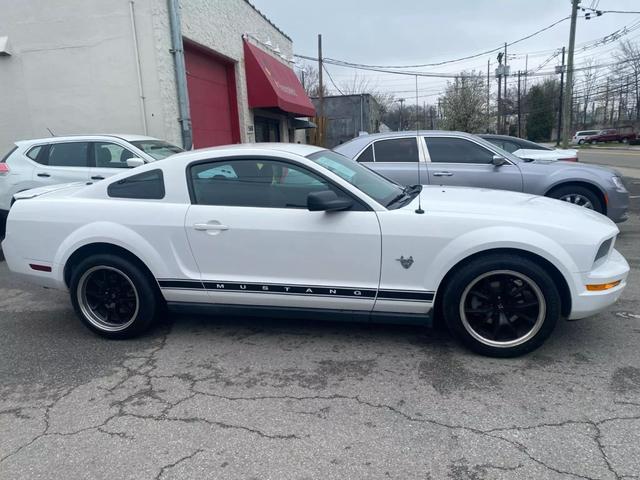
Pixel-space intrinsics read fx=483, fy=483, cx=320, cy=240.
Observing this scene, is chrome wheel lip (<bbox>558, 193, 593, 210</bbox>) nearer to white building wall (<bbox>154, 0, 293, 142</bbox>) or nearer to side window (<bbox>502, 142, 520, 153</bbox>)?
side window (<bbox>502, 142, 520, 153</bbox>)

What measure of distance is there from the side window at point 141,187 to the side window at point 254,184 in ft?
0.94

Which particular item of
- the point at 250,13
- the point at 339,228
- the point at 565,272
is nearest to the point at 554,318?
the point at 565,272

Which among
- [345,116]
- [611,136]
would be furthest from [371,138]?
[611,136]

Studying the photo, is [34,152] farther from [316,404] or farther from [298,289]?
[316,404]

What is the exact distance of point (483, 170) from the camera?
6758mm

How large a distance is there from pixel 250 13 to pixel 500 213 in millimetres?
14718

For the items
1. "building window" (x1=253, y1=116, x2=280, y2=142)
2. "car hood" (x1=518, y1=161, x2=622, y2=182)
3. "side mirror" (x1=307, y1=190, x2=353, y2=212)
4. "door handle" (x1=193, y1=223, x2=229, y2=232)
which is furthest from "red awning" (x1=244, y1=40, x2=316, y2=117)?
"side mirror" (x1=307, y1=190, x2=353, y2=212)

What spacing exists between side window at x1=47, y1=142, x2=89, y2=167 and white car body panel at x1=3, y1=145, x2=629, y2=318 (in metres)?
3.91

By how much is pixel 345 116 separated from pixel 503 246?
3028 cm

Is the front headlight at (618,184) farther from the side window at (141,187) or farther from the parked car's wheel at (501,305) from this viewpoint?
the side window at (141,187)

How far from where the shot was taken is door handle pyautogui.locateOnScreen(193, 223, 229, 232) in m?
3.72

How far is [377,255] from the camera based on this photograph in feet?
11.5

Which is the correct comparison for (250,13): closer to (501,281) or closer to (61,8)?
(61,8)

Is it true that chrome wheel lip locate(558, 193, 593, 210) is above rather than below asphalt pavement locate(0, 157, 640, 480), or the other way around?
above
